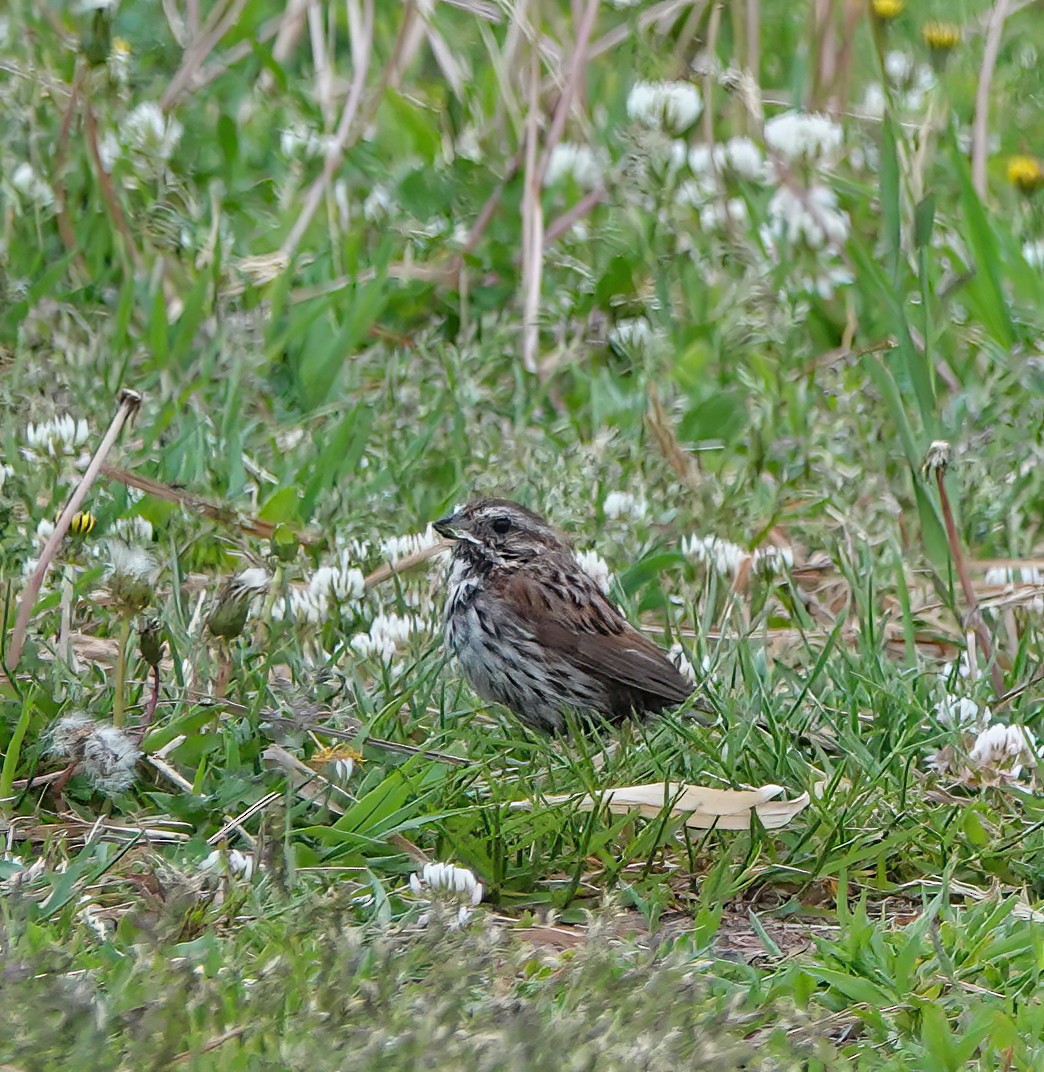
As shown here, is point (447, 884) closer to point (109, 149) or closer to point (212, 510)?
point (212, 510)

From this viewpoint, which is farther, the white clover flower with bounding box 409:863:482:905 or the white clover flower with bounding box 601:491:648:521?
the white clover flower with bounding box 601:491:648:521

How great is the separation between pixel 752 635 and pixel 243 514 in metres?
1.47

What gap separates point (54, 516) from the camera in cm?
540

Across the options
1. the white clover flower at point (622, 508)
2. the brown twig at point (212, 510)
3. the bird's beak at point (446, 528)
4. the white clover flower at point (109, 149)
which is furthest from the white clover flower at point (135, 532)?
the white clover flower at point (109, 149)

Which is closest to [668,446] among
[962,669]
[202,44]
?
[962,669]

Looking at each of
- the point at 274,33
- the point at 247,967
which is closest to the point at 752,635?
the point at 247,967

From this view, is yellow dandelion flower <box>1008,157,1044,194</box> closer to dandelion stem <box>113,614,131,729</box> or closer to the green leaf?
the green leaf

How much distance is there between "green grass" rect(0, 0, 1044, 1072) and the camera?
3.23 meters

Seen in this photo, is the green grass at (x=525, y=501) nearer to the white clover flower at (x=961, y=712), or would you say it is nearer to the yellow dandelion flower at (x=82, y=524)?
the white clover flower at (x=961, y=712)

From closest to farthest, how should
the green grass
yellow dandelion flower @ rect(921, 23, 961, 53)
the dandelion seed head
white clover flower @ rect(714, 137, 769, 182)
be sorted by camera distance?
1. the green grass
2. the dandelion seed head
3. yellow dandelion flower @ rect(921, 23, 961, 53)
4. white clover flower @ rect(714, 137, 769, 182)

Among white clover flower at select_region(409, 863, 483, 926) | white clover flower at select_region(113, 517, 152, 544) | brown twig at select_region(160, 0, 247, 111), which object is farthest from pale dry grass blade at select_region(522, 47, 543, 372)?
white clover flower at select_region(409, 863, 483, 926)

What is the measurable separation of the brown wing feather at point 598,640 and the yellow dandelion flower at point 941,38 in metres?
3.17

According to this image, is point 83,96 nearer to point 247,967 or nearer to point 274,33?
point 274,33

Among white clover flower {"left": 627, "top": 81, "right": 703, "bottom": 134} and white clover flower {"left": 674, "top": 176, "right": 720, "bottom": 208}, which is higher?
white clover flower {"left": 627, "top": 81, "right": 703, "bottom": 134}
